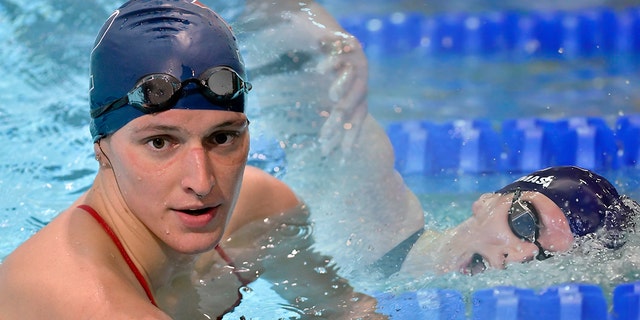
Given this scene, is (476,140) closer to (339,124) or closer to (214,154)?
(339,124)

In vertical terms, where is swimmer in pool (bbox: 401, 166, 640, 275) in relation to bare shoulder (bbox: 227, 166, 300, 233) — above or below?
above

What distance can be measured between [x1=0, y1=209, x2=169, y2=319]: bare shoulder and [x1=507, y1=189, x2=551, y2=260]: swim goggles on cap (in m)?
1.21

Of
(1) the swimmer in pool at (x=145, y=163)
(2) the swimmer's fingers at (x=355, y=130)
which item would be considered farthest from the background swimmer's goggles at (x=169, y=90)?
(2) the swimmer's fingers at (x=355, y=130)

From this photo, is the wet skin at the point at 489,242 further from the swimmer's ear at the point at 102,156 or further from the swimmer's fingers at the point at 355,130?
the swimmer's ear at the point at 102,156

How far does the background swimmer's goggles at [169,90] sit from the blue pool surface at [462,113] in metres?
0.91

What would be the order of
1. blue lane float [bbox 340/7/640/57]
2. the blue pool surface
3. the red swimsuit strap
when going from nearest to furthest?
the red swimsuit strap
the blue pool surface
blue lane float [bbox 340/7/640/57]

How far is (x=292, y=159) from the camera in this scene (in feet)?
12.6

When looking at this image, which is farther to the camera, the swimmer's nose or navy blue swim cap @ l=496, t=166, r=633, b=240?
navy blue swim cap @ l=496, t=166, r=633, b=240

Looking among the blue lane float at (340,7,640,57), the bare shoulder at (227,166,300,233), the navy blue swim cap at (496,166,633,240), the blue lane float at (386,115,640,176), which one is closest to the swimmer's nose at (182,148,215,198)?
the bare shoulder at (227,166,300,233)

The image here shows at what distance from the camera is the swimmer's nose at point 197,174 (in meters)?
1.96

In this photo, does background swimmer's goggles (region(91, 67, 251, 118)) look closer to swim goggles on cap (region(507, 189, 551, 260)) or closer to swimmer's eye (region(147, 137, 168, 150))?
swimmer's eye (region(147, 137, 168, 150))

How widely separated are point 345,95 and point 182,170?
181 cm

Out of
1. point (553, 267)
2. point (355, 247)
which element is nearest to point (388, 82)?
point (355, 247)

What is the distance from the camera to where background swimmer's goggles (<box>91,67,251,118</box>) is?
1.99 meters
